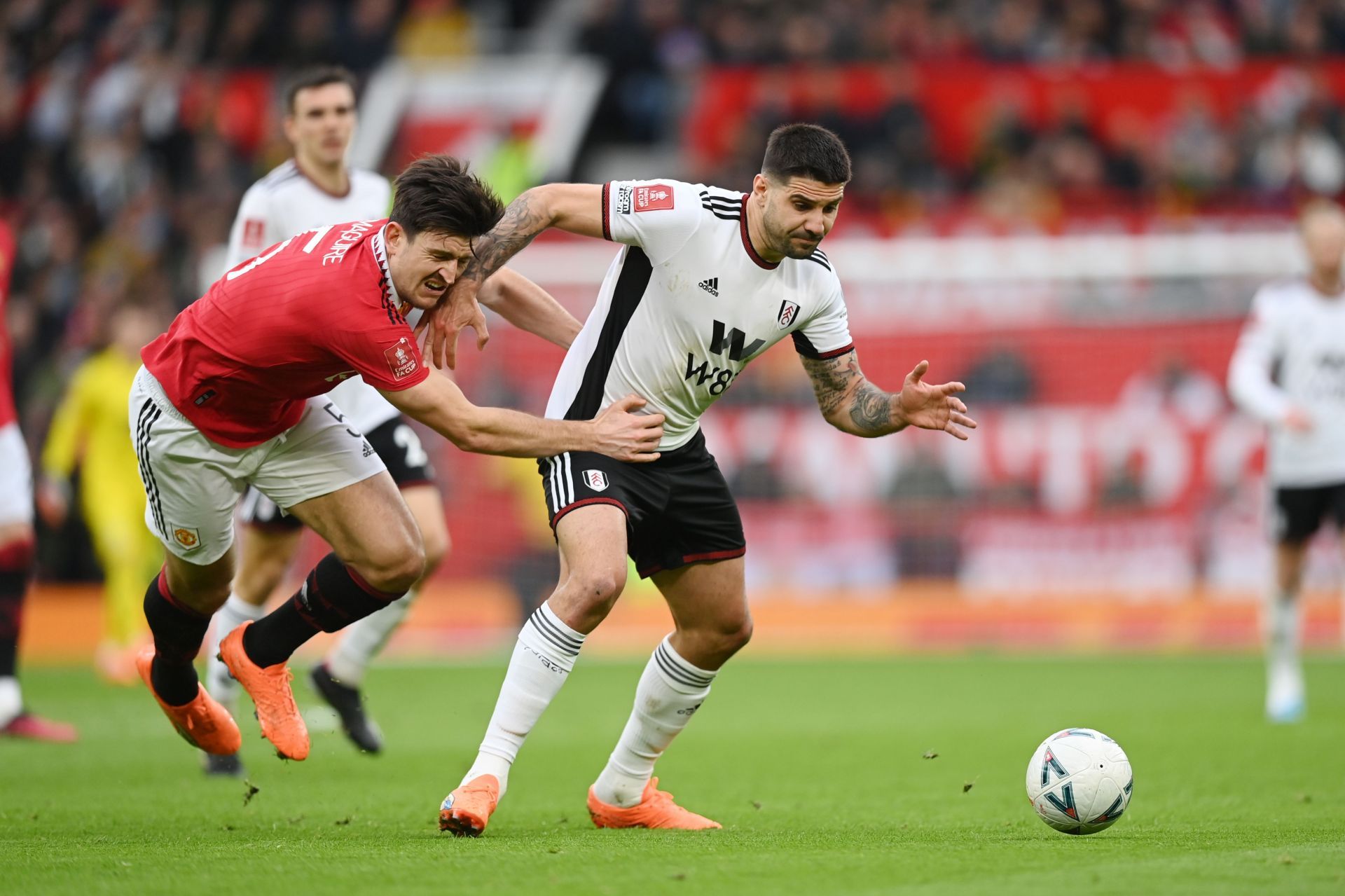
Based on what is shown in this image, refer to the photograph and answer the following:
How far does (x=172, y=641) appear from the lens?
629 centimetres

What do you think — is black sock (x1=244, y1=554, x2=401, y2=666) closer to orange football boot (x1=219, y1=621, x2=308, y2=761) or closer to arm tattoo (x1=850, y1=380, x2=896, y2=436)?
orange football boot (x1=219, y1=621, x2=308, y2=761)

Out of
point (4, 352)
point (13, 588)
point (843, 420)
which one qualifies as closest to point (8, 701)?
point (13, 588)

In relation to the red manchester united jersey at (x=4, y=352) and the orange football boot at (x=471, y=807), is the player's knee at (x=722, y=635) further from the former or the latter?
the red manchester united jersey at (x=4, y=352)

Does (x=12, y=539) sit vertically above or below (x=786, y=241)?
below

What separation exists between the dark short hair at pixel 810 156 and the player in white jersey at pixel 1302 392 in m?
5.30

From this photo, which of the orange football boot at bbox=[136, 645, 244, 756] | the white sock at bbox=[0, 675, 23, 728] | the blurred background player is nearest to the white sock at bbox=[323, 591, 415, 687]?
the orange football boot at bbox=[136, 645, 244, 756]

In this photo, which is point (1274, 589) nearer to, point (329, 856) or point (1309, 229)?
point (1309, 229)

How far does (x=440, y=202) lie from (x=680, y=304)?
3.28ft

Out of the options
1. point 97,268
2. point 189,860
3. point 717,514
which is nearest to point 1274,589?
point 717,514

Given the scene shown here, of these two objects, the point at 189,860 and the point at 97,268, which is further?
the point at 97,268

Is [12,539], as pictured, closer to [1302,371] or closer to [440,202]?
[440,202]

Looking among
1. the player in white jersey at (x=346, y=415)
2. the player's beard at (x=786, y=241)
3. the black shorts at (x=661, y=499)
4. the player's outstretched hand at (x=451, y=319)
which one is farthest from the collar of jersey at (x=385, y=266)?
the player in white jersey at (x=346, y=415)

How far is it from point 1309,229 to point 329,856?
7.76 m

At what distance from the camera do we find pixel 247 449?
19.8 feet
